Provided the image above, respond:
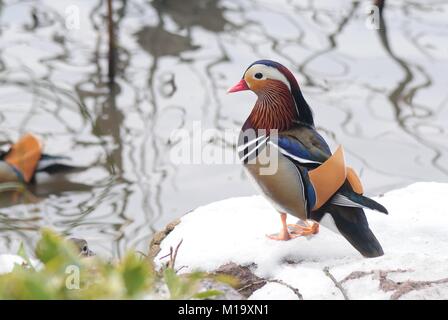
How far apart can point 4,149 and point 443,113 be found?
2.94 meters

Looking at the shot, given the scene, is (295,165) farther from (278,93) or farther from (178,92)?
(178,92)

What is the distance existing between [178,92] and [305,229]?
3.18 metres

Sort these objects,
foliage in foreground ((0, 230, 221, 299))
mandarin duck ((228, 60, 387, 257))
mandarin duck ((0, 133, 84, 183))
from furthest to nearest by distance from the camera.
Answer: mandarin duck ((0, 133, 84, 183)) < mandarin duck ((228, 60, 387, 257)) < foliage in foreground ((0, 230, 221, 299))

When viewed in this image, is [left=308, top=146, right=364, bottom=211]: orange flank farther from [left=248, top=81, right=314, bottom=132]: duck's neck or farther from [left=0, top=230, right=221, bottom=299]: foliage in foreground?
[left=0, top=230, right=221, bottom=299]: foliage in foreground

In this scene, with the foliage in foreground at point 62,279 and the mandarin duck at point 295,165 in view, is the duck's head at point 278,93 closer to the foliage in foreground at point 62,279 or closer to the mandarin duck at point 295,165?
the mandarin duck at point 295,165

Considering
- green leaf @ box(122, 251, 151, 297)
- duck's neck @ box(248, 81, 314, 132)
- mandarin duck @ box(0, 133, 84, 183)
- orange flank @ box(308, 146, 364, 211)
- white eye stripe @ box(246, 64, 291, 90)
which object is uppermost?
white eye stripe @ box(246, 64, 291, 90)

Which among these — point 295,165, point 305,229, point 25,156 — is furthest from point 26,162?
point 295,165

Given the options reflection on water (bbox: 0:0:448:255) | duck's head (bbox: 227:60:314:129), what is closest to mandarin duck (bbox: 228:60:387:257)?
duck's head (bbox: 227:60:314:129)

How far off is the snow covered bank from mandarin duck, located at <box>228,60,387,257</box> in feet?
0.37

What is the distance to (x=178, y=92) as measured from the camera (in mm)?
6336

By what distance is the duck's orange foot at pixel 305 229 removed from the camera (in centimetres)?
327

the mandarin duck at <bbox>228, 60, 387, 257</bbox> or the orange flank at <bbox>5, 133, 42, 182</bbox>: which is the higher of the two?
the mandarin duck at <bbox>228, 60, 387, 257</bbox>

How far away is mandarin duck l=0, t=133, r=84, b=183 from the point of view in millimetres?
5355
